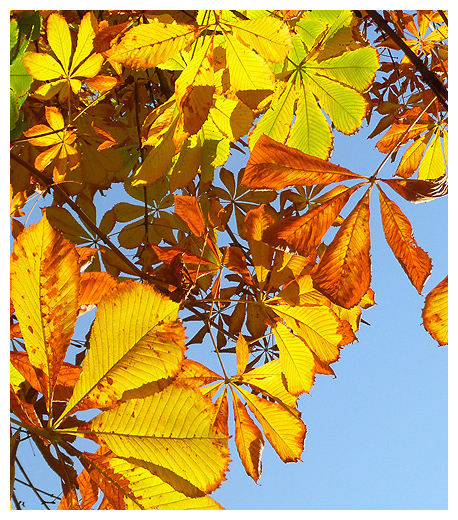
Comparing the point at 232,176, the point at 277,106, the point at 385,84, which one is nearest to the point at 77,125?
the point at 232,176

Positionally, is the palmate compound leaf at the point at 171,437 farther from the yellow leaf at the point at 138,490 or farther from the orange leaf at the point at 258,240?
the orange leaf at the point at 258,240

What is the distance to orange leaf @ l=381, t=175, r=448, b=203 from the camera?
50 centimetres

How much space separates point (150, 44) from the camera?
0.52m

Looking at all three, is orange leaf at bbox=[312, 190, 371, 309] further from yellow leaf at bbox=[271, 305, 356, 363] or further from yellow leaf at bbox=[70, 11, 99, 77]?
yellow leaf at bbox=[70, 11, 99, 77]

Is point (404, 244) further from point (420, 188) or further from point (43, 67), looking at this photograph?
point (43, 67)

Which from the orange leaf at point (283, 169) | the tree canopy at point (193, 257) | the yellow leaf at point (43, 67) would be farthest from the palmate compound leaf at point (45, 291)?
the yellow leaf at point (43, 67)

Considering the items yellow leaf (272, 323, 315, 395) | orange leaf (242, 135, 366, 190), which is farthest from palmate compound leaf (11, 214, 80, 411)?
yellow leaf (272, 323, 315, 395)

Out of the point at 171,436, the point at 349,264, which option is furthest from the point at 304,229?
the point at 171,436

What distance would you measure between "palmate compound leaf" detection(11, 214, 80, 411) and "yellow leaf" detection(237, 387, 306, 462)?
1.02 ft

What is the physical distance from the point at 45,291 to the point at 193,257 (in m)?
0.35

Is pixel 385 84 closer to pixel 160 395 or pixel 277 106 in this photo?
pixel 277 106

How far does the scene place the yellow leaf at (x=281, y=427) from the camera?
0.58 m

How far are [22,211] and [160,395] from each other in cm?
56

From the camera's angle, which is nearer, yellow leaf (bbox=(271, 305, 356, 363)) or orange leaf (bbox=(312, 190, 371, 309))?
orange leaf (bbox=(312, 190, 371, 309))
